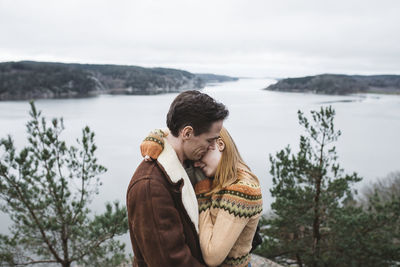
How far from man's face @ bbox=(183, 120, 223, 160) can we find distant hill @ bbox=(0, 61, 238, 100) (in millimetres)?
83171

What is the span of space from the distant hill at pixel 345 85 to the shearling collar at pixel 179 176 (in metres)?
109

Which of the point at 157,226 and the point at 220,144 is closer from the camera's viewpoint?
the point at 157,226

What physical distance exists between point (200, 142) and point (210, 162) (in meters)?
0.19

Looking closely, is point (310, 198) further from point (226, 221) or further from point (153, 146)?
point (153, 146)

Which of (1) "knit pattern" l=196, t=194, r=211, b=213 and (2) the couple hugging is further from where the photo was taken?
(1) "knit pattern" l=196, t=194, r=211, b=213

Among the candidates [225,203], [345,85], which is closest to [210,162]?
[225,203]

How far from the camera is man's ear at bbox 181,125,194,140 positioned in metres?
Answer: 1.78

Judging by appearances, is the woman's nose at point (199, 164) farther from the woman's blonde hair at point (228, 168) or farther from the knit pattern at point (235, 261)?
the knit pattern at point (235, 261)

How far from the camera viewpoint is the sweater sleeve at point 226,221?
171 centimetres

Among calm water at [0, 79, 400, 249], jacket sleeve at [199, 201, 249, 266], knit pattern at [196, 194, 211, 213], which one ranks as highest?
knit pattern at [196, 194, 211, 213]

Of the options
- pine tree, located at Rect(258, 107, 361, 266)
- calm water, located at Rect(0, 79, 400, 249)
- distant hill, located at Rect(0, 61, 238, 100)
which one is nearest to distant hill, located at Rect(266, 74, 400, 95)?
calm water, located at Rect(0, 79, 400, 249)

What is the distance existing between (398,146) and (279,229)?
1348 inches

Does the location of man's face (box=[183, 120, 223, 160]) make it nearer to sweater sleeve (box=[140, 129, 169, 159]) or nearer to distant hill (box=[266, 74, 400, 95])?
sweater sleeve (box=[140, 129, 169, 159])

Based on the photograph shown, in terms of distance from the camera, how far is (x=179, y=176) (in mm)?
1739
